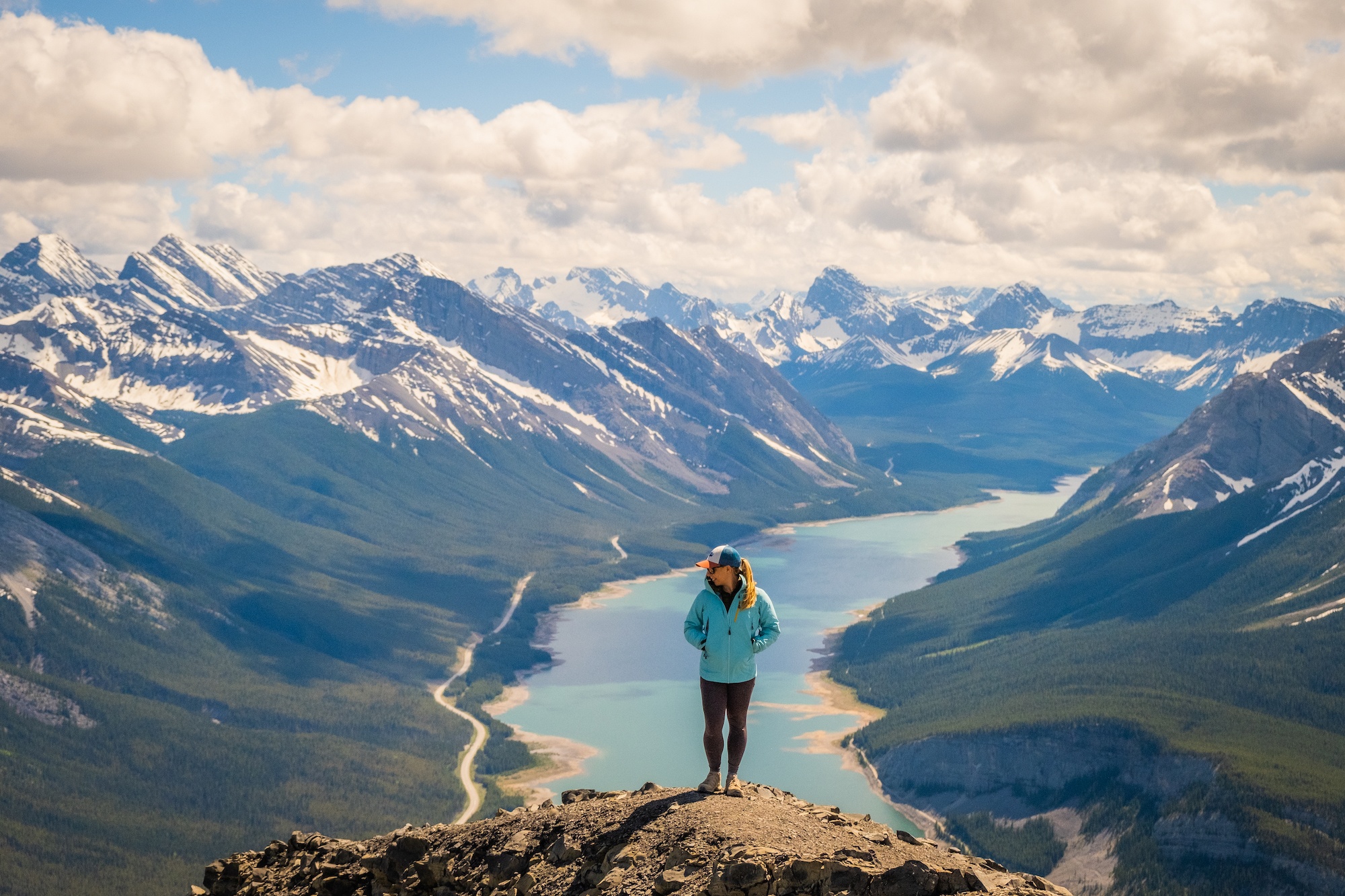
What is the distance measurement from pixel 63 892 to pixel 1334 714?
158984mm

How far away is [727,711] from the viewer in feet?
131

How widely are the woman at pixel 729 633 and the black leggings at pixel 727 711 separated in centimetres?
2

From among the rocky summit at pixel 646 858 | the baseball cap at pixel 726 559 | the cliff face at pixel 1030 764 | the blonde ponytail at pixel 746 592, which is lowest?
the rocky summit at pixel 646 858

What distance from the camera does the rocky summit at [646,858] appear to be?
34031 mm

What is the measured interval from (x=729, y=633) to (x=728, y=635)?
6 cm

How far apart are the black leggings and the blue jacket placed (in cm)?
34

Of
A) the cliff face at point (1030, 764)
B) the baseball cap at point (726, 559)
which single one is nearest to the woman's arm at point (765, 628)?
the baseball cap at point (726, 559)

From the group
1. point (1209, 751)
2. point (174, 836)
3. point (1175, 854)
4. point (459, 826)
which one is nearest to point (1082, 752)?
point (1209, 751)

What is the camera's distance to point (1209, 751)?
496 ft

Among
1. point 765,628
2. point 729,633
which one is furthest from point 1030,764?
point 729,633

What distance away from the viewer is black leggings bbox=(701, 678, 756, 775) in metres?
39.0

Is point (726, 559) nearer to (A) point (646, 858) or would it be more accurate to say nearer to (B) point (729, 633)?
(B) point (729, 633)

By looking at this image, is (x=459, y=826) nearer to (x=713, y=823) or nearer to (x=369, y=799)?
(x=713, y=823)

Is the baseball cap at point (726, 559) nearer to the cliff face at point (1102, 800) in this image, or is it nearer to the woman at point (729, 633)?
the woman at point (729, 633)
